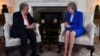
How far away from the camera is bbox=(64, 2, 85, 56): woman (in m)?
4.62

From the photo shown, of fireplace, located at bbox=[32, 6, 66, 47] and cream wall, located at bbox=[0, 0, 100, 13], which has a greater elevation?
cream wall, located at bbox=[0, 0, 100, 13]

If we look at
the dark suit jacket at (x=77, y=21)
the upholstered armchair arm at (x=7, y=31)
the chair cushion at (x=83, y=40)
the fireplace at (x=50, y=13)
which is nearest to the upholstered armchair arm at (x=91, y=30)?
the chair cushion at (x=83, y=40)

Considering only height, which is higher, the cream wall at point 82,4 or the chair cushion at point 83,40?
the cream wall at point 82,4

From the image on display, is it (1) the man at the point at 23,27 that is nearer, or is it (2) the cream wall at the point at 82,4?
(1) the man at the point at 23,27

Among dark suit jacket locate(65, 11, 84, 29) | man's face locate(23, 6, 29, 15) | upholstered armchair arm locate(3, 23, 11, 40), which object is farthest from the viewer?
dark suit jacket locate(65, 11, 84, 29)

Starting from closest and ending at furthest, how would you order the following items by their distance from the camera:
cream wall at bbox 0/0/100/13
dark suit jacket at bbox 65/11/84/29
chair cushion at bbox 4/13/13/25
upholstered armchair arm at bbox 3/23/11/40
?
upholstered armchair arm at bbox 3/23/11/40
dark suit jacket at bbox 65/11/84/29
chair cushion at bbox 4/13/13/25
cream wall at bbox 0/0/100/13

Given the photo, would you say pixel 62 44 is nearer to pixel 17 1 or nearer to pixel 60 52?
pixel 60 52

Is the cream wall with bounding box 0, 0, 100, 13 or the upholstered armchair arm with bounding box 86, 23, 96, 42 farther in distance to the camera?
the cream wall with bounding box 0, 0, 100, 13

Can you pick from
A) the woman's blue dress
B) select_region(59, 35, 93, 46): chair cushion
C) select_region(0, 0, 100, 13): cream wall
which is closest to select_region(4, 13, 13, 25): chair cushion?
select_region(0, 0, 100, 13): cream wall

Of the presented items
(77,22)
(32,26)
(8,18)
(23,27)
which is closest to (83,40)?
(77,22)

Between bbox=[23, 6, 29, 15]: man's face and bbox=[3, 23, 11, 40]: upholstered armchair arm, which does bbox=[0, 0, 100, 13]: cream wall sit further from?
bbox=[3, 23, 11, 40]: upholstered armchair arm

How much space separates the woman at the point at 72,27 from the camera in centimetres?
462

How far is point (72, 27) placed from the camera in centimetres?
479

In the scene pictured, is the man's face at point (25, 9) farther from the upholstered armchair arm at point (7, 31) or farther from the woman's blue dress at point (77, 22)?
the woman's blue dress at point (77, 22)
